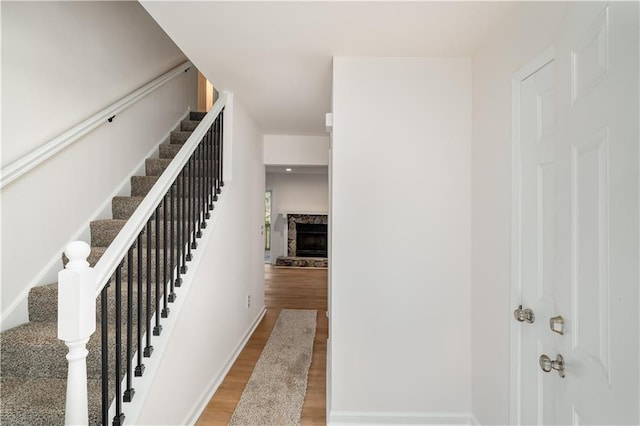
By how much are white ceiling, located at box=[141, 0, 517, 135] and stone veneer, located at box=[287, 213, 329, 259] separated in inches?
237

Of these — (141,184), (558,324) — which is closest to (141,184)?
(141,184)

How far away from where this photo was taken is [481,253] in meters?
1.85

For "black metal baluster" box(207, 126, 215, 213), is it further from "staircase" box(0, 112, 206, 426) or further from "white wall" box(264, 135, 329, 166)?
"white wall" box(264, 135, 329, 166)

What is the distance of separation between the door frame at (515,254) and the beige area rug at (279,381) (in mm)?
1290

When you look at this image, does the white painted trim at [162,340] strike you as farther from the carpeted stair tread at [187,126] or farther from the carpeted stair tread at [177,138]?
the carpeted stair tread at [187,126]

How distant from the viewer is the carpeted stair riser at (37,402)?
1.33 m

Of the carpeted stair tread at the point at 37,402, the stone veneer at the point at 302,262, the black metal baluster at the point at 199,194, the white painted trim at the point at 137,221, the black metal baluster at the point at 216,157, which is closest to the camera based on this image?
the white painted trim at the point at 137,221

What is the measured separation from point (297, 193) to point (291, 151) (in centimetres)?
415

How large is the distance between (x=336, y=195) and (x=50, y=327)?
178 centimetres

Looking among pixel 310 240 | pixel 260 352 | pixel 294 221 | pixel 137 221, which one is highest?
pixel 137 221

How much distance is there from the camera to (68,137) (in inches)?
79.2

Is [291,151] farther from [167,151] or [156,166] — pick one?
[156,166]

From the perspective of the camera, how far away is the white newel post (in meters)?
1.00

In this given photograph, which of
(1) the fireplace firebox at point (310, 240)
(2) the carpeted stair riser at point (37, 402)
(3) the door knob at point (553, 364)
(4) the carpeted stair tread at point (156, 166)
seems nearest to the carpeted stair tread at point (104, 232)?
(4) the carpeted stair tread at point (156, 166)
